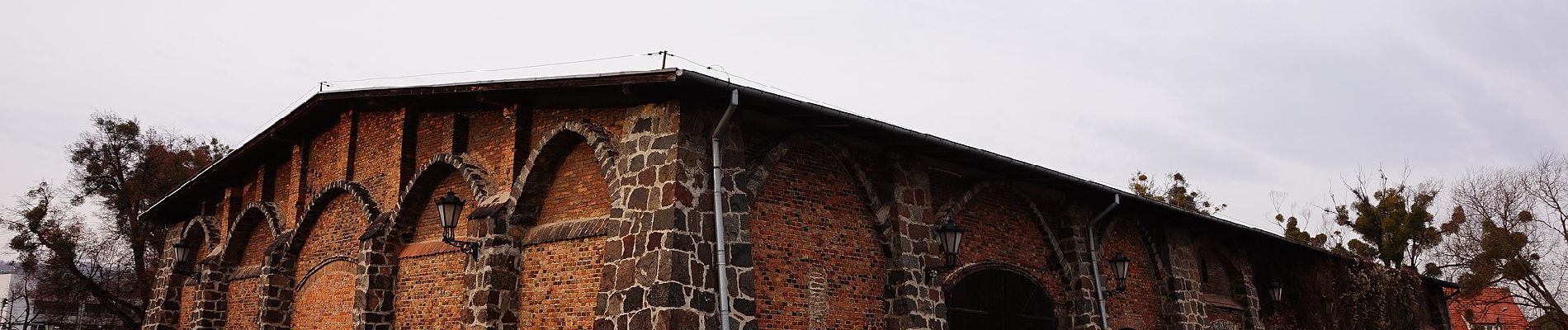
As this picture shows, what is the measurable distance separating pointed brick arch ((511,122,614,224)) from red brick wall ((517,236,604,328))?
0.48 m

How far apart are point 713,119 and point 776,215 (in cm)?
145

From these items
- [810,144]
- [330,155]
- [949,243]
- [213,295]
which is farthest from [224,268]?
[949,243]

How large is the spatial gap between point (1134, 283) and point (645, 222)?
1090 centimetres

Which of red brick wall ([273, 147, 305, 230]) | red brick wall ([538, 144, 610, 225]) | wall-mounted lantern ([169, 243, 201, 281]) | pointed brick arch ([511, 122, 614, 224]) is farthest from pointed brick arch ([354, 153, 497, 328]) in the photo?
wall-mounted lantern ([169, 243, 201, 281])

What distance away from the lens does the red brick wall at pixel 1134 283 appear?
17438 mm

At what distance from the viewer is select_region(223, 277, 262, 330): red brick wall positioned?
1748 centimetres

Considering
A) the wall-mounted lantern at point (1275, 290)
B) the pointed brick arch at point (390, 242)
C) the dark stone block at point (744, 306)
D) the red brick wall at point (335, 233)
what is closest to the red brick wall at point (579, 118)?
the pointed brick arch at point (390, 242)

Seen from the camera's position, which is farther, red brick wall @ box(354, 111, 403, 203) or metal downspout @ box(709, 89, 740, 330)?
red brick wall @ box(354, 111, 403, 203)

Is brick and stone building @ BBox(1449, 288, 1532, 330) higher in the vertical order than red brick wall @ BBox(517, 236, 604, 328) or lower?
higher

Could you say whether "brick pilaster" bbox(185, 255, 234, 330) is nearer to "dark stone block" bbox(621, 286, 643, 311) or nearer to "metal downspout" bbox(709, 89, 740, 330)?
"dark stone block" bbox(621, 286, 643, 311)

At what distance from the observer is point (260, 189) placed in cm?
1798

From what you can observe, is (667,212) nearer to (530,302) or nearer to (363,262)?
(530,302)

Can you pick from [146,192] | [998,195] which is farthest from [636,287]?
[146,192]

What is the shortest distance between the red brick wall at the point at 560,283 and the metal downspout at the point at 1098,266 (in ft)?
29.0
